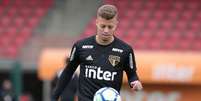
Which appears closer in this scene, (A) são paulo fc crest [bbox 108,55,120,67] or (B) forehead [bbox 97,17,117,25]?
(B) forehead [bbox 97,17,117,25]

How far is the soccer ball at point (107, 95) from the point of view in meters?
6.50

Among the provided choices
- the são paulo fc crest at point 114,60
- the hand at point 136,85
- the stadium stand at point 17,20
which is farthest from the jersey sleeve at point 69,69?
the stadium stand at point 17,20

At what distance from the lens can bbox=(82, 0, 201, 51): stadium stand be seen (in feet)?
58.9

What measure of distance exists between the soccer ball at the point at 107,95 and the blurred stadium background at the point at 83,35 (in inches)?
341

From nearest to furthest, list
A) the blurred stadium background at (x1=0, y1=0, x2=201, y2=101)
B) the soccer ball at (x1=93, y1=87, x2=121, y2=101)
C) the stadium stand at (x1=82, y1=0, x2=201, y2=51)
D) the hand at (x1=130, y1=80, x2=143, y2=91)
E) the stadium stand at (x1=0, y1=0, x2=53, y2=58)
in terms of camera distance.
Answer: the soccer ball at (x1=93, y1=87, x2=121, y2=101) < the hand at (x1=130, y1=80, x2=143, y2=91) < the blurred stadium background at (x1=0, y1=0, x2=201, y2=101) < the stadium stand at (x1=82, y1=0, x2=201, y2=51) < the stadium stand at (x1=0, y1=0, x2=53, y2=58)

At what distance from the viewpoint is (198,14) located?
746 inches

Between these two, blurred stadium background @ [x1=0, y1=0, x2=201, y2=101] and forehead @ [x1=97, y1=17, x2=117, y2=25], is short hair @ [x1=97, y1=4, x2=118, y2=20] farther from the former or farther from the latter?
blurred stadium background @ [x1=0, y1=0, x2=201, y2=101]

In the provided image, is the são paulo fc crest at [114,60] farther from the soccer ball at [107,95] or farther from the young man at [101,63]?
the soccer ball at [107,95]

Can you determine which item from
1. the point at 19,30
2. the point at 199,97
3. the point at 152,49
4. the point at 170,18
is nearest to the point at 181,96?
the point at 199,97

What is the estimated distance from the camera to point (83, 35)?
18.1 m

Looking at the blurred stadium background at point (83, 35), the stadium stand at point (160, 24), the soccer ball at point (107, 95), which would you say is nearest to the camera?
the soccer ball at point (107, 95)

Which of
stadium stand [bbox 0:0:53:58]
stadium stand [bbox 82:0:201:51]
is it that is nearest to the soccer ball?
stadium stand [bbox 82:0:201:51]

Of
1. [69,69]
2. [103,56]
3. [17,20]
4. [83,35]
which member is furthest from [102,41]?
[17,20]

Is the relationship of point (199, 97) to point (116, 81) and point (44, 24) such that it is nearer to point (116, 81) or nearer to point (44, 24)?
point (44, 24)
